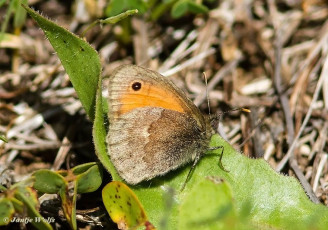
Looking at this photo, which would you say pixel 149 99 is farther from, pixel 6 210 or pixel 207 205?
pixel 6 210

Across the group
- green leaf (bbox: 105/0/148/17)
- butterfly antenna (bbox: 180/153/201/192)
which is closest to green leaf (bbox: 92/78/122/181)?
butterfly antenna (bbox: 180/153/201/192)

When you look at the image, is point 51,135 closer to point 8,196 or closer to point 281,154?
point 8,196

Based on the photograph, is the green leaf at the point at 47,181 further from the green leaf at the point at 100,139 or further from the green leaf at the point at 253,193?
the green leaf at the point at 253,193

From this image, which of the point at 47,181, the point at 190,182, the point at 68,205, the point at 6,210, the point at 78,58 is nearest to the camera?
the point at 6,210

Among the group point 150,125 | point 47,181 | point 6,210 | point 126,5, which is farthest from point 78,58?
point 126,5

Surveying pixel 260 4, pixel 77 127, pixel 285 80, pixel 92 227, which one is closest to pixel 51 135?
pixel 77 127

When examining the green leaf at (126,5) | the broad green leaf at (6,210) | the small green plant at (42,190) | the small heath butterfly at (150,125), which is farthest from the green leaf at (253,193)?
the green leaf at (126,5)
